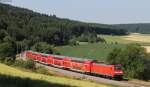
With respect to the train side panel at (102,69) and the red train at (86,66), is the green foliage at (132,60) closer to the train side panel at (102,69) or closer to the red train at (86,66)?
the red train at (86,66)

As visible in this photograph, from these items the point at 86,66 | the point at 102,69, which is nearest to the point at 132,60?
the point at 86,66

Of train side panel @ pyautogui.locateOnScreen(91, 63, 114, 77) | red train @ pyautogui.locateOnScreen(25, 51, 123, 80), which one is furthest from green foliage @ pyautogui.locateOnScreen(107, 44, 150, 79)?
train side panel @ pyautogui.locateOnScreen(91, 63, 114, 77)

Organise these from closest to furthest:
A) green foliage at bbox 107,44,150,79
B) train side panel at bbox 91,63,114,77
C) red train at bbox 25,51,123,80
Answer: train side panel at bbox 91,63,114,77
red train at bbox 25,51,123,80
green foliage at bbox 107,44,150,79

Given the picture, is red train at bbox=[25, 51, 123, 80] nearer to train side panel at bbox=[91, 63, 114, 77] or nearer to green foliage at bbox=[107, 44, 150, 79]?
train side panel at bbox=[91, 63, 114, 77]

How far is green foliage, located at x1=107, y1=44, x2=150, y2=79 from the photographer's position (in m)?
83.2

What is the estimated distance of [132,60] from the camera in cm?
8881

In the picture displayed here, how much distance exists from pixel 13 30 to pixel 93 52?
47.6 meters

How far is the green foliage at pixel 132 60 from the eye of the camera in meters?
83.2

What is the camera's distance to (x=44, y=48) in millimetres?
143375

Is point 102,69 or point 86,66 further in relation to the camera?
point 86,66

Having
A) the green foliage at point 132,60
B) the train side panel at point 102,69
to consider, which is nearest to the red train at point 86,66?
the train side panel at point 102,69

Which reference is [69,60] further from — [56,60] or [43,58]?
[43,58]

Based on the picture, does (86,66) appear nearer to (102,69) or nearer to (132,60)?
(102,69)

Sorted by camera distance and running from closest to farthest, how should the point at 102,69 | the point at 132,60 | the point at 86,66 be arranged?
the point at 102,69
the point at 86,66
the point at 132,60
